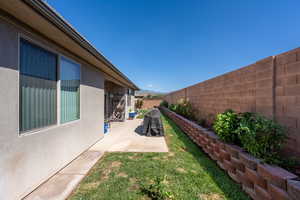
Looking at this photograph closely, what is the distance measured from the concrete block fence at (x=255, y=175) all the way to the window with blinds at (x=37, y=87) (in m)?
3.96

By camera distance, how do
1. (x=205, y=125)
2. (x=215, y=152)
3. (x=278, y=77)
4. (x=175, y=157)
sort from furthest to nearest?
(x=205, y=125), (x=175, y=157), (x=215, y=152), (x=278, y=77)

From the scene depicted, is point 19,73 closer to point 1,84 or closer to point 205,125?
point 1,84

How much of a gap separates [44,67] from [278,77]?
454cm

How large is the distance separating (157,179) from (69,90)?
321 cm

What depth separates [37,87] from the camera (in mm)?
2414

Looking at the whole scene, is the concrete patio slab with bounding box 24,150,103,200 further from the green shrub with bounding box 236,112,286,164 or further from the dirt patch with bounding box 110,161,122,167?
the green shrub with bounding box 236,112,286,164

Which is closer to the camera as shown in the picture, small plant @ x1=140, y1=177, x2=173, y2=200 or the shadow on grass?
small plant @ x1=140, y1=177, x2=173, y2=200

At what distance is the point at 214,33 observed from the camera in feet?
25.7

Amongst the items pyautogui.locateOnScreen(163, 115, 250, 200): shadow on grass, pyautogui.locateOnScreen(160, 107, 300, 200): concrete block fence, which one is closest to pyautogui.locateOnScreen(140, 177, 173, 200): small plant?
pyautogui.locateOnScreen(163, 115, 250, 200): shadow on grass

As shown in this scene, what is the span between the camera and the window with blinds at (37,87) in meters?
2.16

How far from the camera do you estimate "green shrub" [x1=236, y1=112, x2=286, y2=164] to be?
5.93ft

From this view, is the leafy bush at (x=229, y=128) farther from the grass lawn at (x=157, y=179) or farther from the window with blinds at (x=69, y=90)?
the window with blinds at (x=69, y=90)

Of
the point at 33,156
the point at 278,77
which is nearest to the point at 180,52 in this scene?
the point at 278,77

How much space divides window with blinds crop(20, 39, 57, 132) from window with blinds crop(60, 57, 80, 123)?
25 cm
